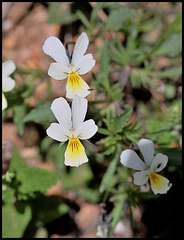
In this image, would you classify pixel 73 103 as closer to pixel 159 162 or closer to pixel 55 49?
pixel 55 49

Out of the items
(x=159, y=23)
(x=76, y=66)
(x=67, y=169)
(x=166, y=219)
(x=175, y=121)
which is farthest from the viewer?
(x=159, y=23)

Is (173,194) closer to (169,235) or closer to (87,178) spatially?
(169,235)

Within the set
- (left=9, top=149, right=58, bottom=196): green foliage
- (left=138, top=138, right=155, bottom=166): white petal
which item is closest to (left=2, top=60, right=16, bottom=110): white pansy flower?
(left=9, top=149, right=58, bottom=196): green foliage

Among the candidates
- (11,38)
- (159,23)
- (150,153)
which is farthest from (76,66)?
(11,38)

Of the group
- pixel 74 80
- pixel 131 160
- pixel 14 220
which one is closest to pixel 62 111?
pixel 74 80

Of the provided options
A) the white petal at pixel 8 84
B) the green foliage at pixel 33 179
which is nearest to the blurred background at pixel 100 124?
the green foliage at pixel 33 179

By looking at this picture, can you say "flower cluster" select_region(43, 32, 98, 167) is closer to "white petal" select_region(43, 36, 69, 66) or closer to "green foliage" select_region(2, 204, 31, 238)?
"white petal" select_region(43, 36, 69, 66)
